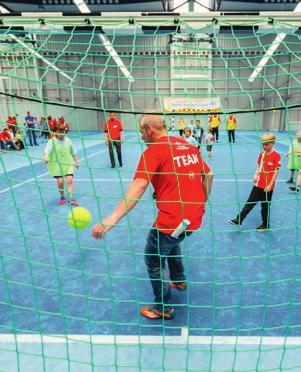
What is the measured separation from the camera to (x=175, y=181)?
7.61 ft

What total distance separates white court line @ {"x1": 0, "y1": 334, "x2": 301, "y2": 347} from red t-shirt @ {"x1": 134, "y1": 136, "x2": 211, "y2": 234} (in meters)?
0.93

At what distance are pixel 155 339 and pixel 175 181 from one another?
4.44 feet

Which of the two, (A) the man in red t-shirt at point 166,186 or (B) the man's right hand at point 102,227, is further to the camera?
(A) the man in red t-shirt at point 166,186

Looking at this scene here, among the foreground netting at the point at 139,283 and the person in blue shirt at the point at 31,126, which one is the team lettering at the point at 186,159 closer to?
the foreground netting at the point at 139,283

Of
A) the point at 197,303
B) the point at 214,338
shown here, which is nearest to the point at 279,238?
the point at 197,303

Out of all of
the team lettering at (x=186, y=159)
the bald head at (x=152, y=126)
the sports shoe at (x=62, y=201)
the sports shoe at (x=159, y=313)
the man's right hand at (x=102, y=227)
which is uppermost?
the bald head at (x=152, y=126)

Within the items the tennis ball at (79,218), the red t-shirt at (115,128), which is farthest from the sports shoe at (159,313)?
the red t-shirt at (115,128)

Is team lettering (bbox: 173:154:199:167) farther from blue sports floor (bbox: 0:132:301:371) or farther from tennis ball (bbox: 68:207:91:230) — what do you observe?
tennis ball (bbox: 68:207:91:230)

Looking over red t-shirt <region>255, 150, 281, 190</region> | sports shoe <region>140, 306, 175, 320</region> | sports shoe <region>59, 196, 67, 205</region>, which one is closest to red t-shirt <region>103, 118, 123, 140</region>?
sports shoe <region>59, 196, 67, 205</region>

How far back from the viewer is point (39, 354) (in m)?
2.34

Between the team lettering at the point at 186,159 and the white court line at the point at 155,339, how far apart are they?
4.79 feet

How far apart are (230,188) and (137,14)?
183 inches

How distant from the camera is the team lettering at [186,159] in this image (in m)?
2.30

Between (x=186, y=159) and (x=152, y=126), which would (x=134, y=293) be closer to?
(x=186, y=159)
